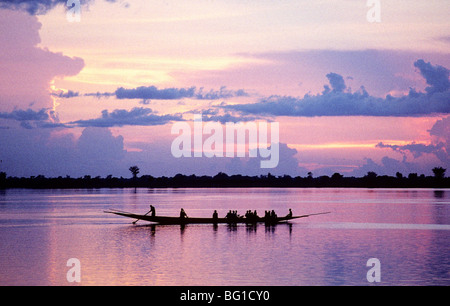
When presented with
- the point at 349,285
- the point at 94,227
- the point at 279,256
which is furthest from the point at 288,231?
the point at 349,285

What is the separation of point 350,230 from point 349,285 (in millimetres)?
24887

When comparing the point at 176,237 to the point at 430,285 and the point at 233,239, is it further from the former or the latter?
the point at 430,285

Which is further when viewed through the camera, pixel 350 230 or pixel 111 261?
pixel 350 230

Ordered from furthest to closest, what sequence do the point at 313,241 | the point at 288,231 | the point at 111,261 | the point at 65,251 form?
1. the point at 288,231
2. the point at 313,241
3. the point at 65,251
4. the point at 111,261

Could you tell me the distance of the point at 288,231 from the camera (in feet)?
159

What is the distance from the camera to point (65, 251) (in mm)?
36438
